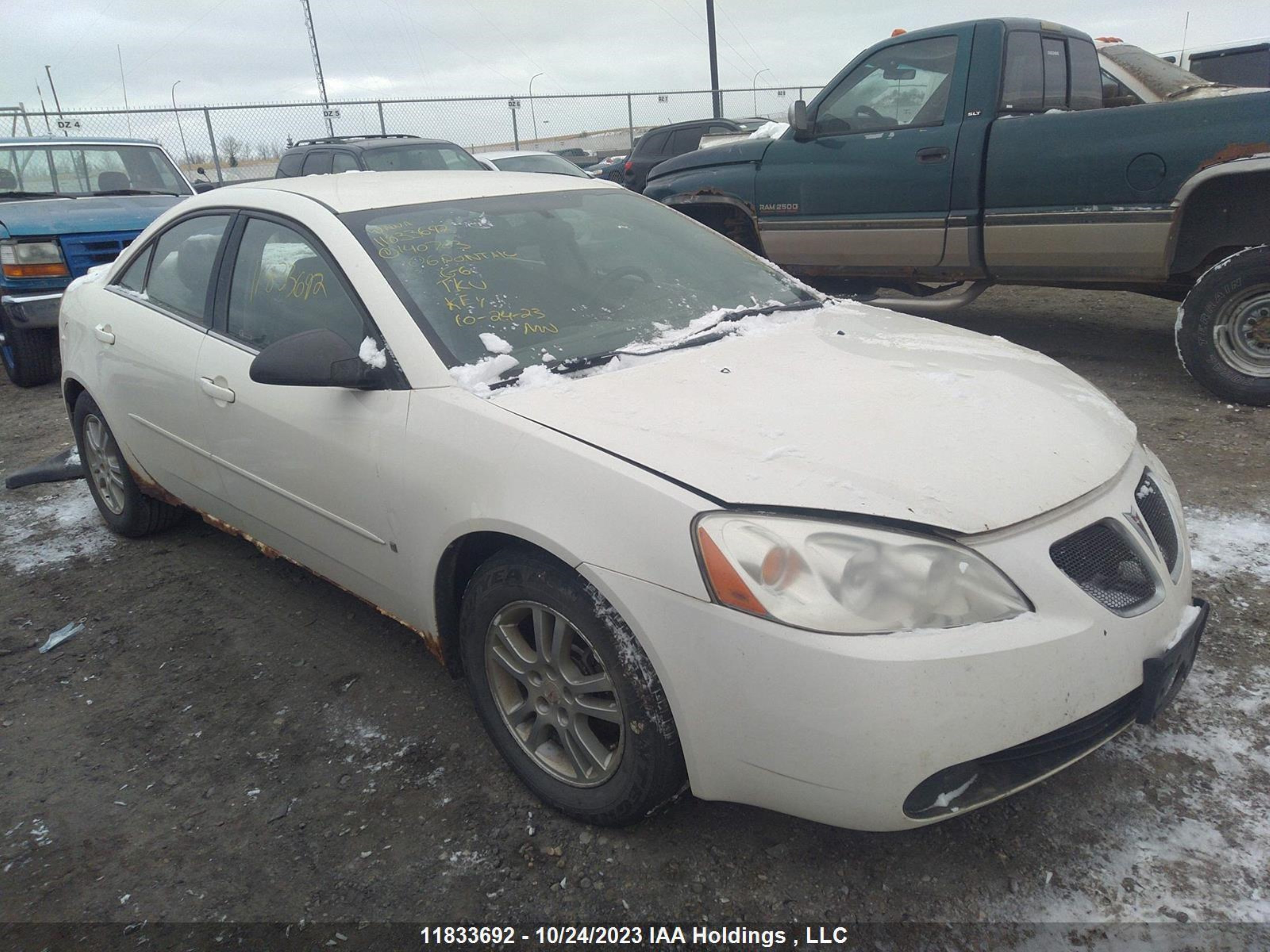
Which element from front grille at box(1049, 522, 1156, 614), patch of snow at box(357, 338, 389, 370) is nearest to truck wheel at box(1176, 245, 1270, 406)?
front grille at box(1049, 522, 1156, 614)

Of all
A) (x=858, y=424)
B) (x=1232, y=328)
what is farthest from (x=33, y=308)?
(x=1232, y=328)

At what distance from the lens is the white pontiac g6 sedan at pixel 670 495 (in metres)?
1.89

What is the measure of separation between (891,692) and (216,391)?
251 cm

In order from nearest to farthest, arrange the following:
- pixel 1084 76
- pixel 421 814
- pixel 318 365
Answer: pixel 421 814, pixel 318 365, pixel 1084 76

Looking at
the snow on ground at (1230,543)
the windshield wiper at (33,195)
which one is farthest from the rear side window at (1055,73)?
the windshield wiper at (33,195)

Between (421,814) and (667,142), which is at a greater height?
(667,142)

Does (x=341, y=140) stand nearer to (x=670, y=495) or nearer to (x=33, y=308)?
(x=33, y=308)

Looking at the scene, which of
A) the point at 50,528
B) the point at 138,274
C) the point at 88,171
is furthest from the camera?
the point at 88,171

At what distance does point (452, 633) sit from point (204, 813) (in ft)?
2.66

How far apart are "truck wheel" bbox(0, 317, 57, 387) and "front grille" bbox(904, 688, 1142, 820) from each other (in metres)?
7.54

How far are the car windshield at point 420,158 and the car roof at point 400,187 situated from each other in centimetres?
687

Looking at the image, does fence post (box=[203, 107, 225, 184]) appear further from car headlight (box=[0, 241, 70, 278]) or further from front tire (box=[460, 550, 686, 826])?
front tire (box=[460, 550, 686, 826])

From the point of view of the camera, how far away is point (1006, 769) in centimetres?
195

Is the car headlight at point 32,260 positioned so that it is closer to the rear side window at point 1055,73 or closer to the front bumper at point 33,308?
the front bumper at point 33,308
